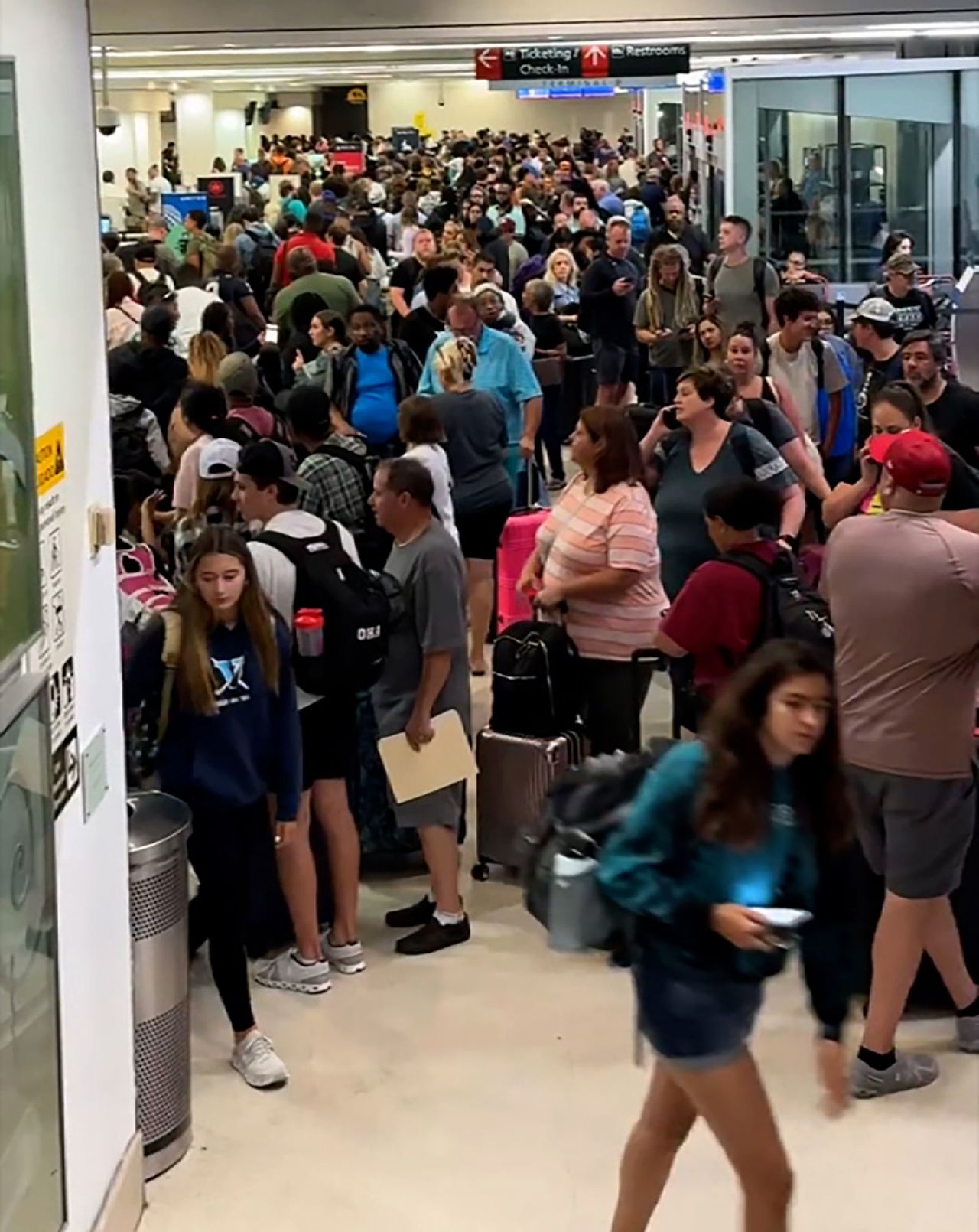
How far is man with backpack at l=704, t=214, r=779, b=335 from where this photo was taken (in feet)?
31.5

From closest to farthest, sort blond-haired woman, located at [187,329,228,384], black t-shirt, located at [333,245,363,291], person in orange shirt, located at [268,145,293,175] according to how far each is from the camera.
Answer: blond-haired woman, located at [187,329,228,384] → black t-shirt, located at [333,245,363,291] → person in orange shirt, located at [268,145,293,175]

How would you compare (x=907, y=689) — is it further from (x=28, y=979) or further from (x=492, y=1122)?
(x=28, y=979)

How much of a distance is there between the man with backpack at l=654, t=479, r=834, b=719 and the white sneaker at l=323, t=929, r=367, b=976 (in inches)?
48.4

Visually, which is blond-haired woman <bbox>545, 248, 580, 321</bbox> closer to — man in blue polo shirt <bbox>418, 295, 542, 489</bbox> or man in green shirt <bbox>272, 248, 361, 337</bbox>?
man in green shirt <bbox>272, 248, 361, 337</bbox>

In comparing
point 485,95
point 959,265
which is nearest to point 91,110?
point 959,265

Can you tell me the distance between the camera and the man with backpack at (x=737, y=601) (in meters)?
5.03

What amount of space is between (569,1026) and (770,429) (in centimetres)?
254

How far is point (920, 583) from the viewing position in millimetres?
4086

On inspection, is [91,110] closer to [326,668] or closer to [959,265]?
[326,668]

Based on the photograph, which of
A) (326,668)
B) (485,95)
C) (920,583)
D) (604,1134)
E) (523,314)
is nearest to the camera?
(920,583)

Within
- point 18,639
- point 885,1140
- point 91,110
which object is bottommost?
point 885,1140

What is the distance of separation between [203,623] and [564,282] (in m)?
8.36

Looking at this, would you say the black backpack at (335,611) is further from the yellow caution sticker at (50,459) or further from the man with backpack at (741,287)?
the man with backpack at (741,287)

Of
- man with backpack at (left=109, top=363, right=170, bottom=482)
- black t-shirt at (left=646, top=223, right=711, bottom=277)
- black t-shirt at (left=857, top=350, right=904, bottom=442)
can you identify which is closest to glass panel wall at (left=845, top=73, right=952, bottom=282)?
black t-shirt at (left=646, top=223, right=711, bottom=277)
